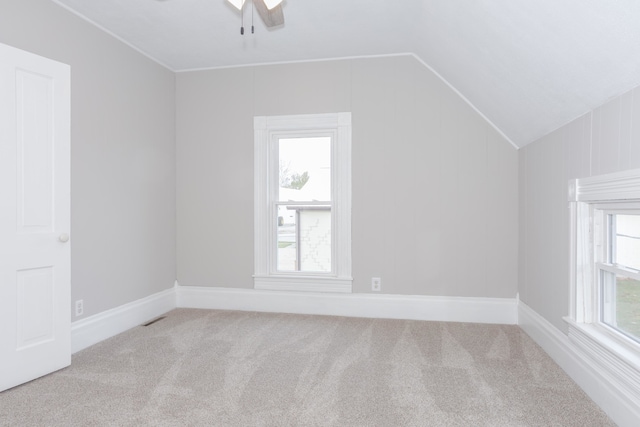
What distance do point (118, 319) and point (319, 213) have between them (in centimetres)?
211

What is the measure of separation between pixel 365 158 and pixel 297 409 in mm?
2550

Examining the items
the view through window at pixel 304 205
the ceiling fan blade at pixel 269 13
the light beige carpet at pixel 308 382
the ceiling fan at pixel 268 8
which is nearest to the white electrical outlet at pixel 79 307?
the light beige carpet at pixel 308 382

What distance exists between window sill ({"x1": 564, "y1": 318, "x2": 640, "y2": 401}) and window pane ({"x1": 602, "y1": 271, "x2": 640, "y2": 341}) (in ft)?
0.25

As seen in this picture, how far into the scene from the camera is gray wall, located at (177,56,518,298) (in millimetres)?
3953

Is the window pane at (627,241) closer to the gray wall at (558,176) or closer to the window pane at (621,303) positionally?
the window pane at (621,303)

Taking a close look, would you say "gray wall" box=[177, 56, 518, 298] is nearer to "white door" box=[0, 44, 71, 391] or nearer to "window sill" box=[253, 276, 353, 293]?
"window sill" box=[253, 276, 353, 293]

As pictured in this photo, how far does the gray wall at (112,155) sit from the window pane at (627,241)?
3.71 meters

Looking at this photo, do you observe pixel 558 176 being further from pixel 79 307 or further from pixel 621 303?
pixel 79 307

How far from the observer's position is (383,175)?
4117 mm

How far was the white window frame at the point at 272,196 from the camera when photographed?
4164 mm

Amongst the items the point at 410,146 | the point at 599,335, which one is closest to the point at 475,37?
the point at 410,146

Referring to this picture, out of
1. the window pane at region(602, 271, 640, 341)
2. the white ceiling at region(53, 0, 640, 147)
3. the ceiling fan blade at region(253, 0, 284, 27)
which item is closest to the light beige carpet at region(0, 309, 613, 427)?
the window pane at region(602, 271, 640, 341)

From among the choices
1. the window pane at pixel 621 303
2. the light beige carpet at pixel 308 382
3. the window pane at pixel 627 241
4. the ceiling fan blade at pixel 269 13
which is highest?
the ceiling fan blade at pixel 269 13

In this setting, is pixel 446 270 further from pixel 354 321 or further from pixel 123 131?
pixel 123 131
